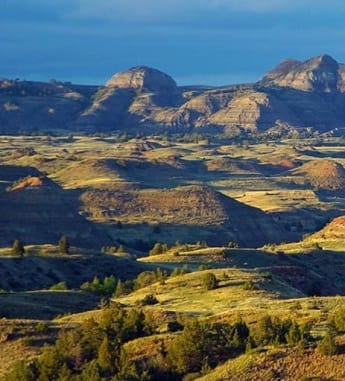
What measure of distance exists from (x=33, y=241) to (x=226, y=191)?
70.2m

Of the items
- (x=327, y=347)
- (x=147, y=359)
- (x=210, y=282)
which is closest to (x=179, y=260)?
(x=210, y=282)

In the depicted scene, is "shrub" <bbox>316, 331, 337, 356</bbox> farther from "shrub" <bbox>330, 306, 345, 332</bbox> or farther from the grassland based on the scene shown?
"shrub" <bbox>330, 306, 345, 332</bbox>

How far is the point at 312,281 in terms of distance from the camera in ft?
253

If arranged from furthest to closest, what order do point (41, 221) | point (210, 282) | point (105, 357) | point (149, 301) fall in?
point (41, 221)
point (210, 282)
point (149, 301)
point (105, 357)

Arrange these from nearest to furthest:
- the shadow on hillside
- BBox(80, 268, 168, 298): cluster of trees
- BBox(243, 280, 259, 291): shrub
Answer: BBox(243, 280, 259, 291): shrub, BBox(80, 268, 168, 298): cluster of trees, the shadow on hillside

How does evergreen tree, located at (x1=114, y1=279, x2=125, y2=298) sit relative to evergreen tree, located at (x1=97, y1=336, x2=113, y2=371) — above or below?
below

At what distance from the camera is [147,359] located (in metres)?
36.3

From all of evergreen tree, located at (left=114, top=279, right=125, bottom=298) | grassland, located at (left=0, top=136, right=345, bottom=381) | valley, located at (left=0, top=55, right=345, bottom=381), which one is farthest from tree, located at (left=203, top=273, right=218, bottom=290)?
evergreen tree, located at (left=114, top=279, right=125, bottom=298)

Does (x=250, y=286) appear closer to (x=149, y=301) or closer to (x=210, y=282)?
(x=210, y=282)

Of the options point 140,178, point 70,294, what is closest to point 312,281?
point 70,294

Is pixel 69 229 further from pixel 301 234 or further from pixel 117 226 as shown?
pixel 301 234

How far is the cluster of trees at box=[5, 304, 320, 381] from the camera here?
114 feet

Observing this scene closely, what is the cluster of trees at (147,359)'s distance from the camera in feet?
114

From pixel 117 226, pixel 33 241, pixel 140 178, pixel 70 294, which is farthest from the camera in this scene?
pixel 140 178
